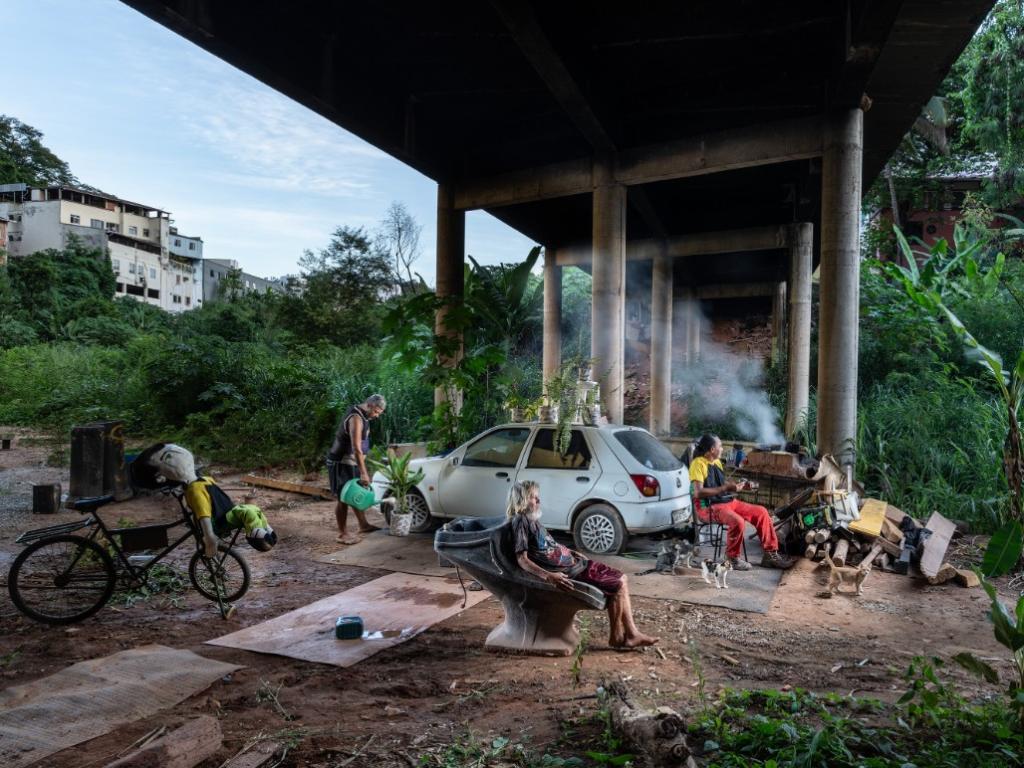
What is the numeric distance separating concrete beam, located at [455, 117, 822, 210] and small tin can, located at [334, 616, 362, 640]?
10115 mm

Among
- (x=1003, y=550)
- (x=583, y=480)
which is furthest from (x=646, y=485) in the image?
(x=1003, y=550)

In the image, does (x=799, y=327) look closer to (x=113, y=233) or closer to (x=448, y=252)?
(x=448, y=252)

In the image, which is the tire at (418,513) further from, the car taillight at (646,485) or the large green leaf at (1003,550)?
the large green leaf at (1003,550)

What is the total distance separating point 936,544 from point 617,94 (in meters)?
8.59

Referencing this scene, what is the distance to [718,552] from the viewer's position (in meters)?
7.75

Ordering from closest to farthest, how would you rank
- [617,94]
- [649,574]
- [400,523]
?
[649,574] → [400,523] → [617,94]

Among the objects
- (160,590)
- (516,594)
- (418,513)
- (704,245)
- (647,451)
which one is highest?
(704,245)

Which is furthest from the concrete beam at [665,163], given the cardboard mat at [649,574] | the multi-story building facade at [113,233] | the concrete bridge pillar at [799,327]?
the multi-story building facade at [113,233]

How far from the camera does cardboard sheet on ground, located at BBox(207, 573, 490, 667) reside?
5395mm

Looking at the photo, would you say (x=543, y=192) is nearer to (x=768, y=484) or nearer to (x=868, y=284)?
(x=768, y=484)

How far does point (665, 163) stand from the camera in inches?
509

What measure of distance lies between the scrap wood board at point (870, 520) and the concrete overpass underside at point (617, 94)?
1.98 meters

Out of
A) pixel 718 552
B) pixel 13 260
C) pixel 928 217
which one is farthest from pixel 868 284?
pixel 13 260

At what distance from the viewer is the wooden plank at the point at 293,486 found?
1282 centimetres
